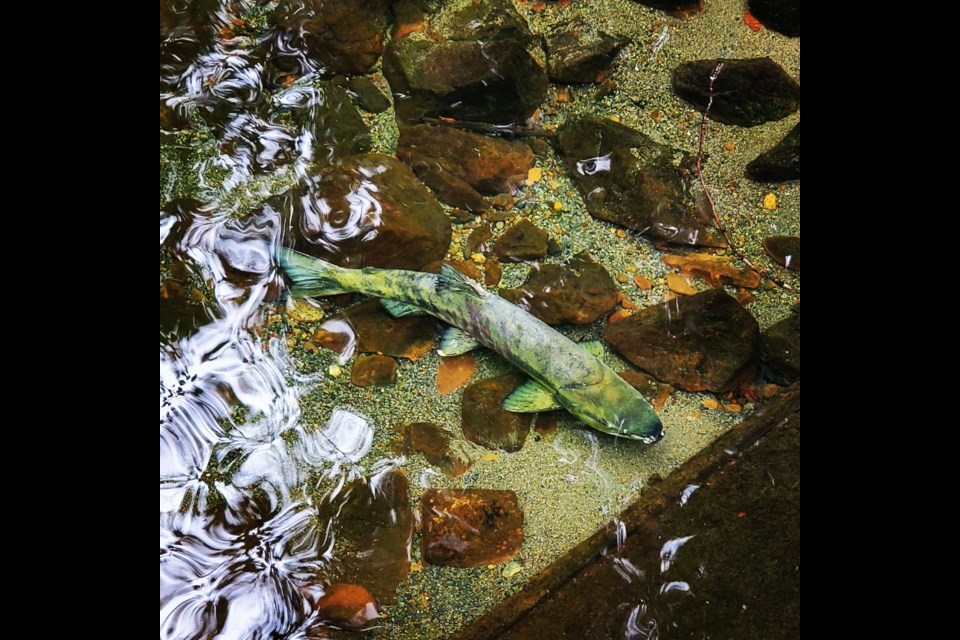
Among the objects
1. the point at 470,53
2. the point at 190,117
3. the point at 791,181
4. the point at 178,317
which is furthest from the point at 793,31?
the point at 178,317

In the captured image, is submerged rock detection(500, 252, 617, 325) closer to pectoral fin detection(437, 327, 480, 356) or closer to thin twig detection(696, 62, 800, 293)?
pectoral fin detection(437, 327, 480, 356)

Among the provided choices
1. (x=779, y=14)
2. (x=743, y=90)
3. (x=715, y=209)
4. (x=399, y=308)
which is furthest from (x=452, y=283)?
(x=779, y=14)

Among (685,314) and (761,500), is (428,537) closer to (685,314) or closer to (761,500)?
(761,500)

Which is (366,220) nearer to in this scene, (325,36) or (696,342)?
(325,36)

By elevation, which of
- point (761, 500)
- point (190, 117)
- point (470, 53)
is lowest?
point (761, 500)

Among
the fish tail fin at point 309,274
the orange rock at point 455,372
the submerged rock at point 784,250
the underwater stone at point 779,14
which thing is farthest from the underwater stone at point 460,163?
the underwater stone at point 779,14

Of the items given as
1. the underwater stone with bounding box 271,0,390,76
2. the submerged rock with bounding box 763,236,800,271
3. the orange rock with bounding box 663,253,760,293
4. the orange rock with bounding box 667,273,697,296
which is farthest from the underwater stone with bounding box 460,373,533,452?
the underwater stone with bounding box 271,0,390,76
